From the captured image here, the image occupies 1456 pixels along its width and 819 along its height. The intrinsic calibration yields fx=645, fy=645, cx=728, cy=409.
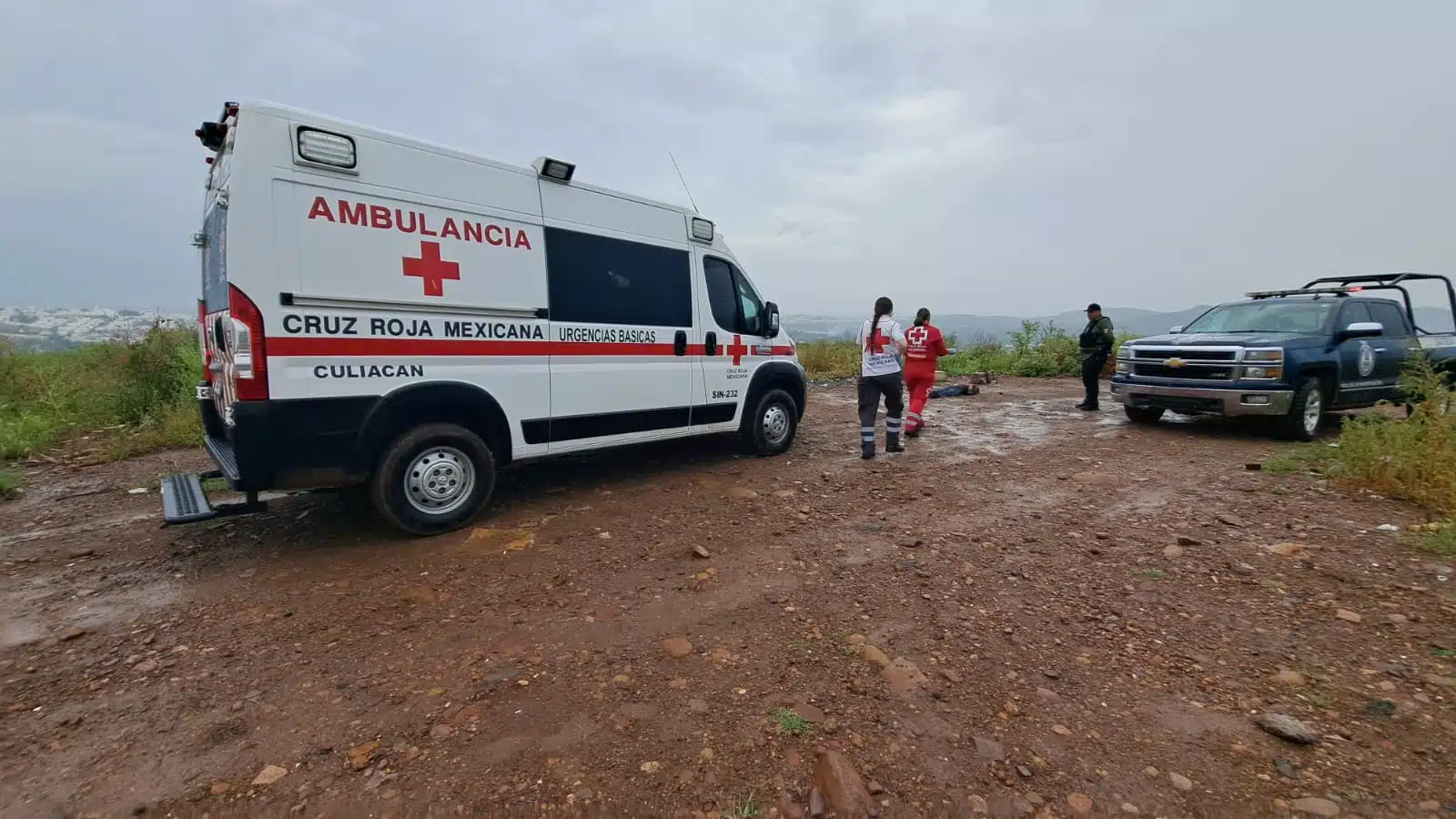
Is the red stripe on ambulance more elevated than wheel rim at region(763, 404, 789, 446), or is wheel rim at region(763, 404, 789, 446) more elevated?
the red stripe on ambulance

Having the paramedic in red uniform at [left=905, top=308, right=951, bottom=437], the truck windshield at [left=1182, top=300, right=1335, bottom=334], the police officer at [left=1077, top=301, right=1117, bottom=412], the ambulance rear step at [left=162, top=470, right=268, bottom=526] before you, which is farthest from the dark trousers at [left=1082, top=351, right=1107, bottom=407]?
the ambulance rear step at [left=162, top=470, right=268, bottom=526]

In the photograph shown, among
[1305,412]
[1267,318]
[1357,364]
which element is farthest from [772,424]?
[1357,364]

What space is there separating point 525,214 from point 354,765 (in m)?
3.60

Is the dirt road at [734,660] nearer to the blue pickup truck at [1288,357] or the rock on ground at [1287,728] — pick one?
the rock on ground at [1287,728]

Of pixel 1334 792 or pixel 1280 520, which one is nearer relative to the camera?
pixel 1334 792

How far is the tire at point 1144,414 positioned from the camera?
Answer: 8.62 metres

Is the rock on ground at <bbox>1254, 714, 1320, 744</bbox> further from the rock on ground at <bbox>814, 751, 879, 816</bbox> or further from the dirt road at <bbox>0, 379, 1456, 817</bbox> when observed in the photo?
the rock on ground at <bbox>814, 751, 879, 816</bbox>

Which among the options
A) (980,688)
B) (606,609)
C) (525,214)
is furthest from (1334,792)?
(525,214)

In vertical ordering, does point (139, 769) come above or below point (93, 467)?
below

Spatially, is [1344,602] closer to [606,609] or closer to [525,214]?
[606,609]

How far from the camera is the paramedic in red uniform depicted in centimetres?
746

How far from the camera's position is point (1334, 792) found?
6.38ft

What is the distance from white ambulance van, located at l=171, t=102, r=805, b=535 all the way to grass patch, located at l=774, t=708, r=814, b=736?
113 inches

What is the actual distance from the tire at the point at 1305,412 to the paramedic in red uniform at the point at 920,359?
12.0 feet
